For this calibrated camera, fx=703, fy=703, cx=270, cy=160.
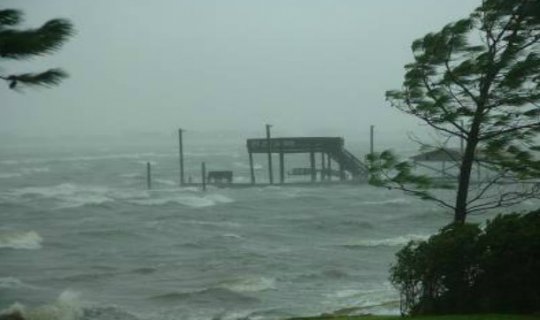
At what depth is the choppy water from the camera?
17094 mm

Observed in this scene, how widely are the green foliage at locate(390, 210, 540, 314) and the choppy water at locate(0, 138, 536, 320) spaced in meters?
4.87

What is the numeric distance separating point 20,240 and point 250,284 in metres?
14.6

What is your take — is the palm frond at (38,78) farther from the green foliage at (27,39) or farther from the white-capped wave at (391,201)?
the white-capped wave at (391,201)

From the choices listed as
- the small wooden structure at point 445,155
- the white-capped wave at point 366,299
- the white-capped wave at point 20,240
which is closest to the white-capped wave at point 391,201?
the white-capped wave at point 20,240

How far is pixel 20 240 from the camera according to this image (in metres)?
30.0

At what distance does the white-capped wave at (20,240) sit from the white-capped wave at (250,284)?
1182cm

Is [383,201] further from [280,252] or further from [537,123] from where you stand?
[537,123]

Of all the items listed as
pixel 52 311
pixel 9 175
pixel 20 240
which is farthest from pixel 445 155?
pixel 9 175

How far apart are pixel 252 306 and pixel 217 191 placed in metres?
36.6

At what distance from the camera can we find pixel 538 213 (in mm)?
9109

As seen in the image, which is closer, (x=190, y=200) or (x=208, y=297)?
(x=208, y=297)

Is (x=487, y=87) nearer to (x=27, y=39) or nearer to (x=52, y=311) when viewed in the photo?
(x=27, y=39)

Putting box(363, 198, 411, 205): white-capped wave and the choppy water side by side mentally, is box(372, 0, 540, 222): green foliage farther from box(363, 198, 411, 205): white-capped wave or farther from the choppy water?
box(363, 198, 411, 205): white-capped wave

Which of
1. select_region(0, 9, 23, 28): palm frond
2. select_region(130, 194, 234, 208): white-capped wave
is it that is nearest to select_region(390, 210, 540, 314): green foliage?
select_region(0, 9, 23, 28): palm frond
